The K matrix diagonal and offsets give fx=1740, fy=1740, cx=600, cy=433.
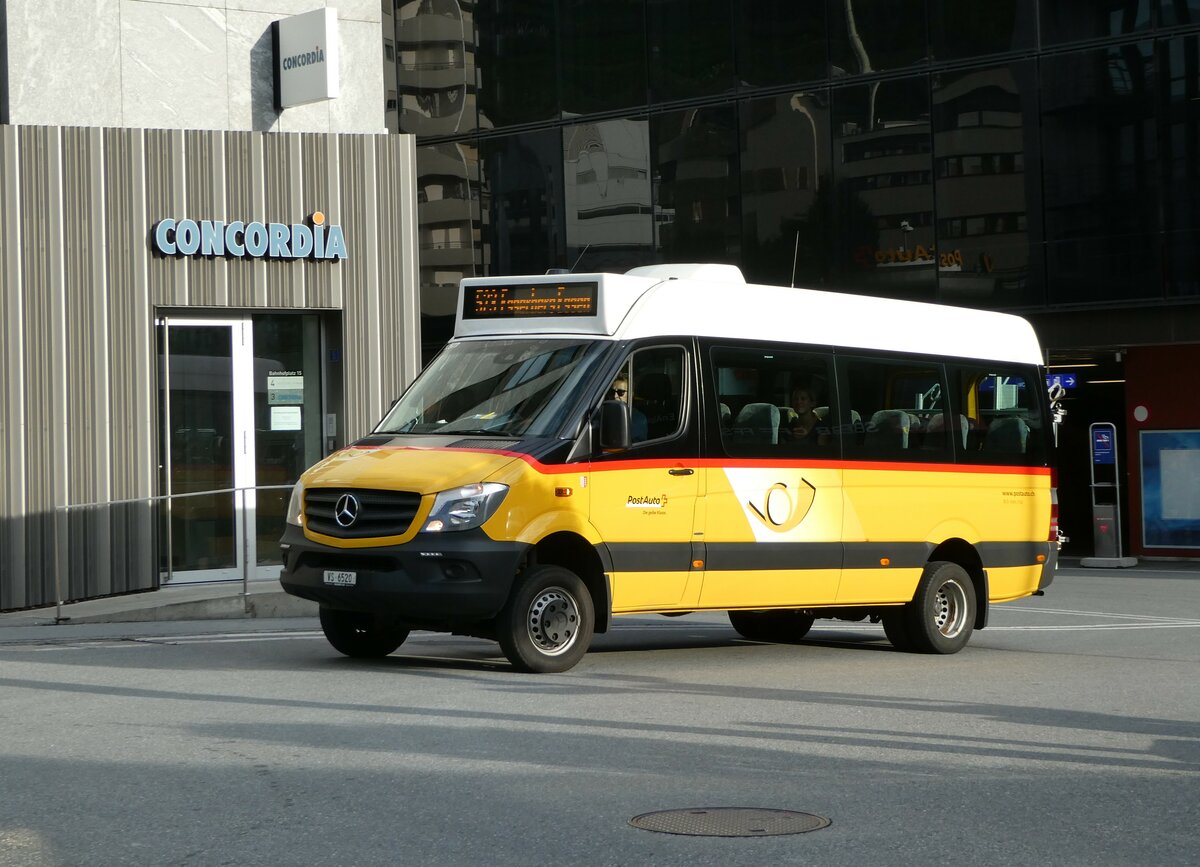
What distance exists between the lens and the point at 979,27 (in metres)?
26.7

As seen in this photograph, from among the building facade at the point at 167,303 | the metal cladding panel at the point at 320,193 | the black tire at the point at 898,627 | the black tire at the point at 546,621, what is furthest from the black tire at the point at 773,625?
the metal cladding panel at the point at 320,193

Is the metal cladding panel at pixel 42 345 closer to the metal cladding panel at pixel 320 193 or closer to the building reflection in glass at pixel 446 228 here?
the metal cladding panel at pixel 320 193

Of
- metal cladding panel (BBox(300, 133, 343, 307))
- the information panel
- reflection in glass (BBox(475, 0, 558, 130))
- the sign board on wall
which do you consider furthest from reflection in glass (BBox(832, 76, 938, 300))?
the information panel

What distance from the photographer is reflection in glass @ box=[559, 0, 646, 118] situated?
30391 mm

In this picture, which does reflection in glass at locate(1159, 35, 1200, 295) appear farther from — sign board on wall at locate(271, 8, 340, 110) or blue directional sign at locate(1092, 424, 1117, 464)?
sign board on wall at locate(271, 8, 340, 110)

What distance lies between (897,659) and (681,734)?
5037 mm

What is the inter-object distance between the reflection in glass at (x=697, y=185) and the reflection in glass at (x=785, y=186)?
28 centimetres

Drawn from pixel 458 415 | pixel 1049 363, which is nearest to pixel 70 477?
pixel 458 415

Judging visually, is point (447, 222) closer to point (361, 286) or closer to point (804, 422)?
point (361, 286)

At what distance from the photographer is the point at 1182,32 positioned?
2489cm

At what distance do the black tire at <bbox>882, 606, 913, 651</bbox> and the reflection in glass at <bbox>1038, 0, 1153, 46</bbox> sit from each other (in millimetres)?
14479

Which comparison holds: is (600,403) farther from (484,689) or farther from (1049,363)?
(1049,363)

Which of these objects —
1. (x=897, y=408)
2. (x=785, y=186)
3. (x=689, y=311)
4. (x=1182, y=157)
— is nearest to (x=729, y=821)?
(x=689, y=311)

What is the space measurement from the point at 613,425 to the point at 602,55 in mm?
20575
